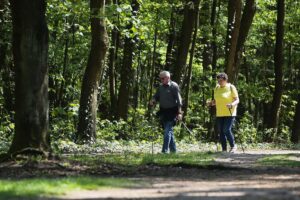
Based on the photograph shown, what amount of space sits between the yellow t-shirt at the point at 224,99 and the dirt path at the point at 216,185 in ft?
12.5

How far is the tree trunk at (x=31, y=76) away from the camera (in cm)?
1113

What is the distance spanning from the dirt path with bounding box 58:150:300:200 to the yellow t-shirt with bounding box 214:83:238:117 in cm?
382

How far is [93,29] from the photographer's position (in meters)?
19.3

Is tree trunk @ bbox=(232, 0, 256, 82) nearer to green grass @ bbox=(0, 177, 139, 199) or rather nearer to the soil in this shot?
the soil

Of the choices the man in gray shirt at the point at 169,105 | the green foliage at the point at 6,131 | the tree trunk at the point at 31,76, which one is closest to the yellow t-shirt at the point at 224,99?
the man in gray shirt at the point at 169,105

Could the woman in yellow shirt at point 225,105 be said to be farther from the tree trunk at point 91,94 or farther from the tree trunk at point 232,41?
the tree trunk at point 232,41

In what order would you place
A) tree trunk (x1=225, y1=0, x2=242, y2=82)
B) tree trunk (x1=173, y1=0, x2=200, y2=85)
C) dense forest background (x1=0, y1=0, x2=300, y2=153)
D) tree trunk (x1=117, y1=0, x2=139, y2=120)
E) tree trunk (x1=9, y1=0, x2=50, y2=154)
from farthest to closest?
tree trunk (x1=117, y1=0, x2=139, y2=120) → tree trunk (x1=173, y1=0, x2=200, y2=85) → tree trunk (x1=225, y1=0, x2=242, y2=82) → dense forest background (x1=0, y1=0, x2=300, y2=153) → tree trunk (x1=9, y1=0, x2=50, y2=154)

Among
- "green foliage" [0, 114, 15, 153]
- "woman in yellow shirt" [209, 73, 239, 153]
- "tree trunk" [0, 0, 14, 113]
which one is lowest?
"green foliage" [0, 114, 15, 153]

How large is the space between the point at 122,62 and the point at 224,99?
13.1m

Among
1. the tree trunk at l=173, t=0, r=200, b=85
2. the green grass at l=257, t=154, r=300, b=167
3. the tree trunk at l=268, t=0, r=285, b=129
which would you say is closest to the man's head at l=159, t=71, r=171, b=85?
the green grass at l=257, t=154, r=300, b=167

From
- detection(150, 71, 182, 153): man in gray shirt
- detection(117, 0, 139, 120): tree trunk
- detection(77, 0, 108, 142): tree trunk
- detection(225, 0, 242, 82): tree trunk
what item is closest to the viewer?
detection(150, 71, 182, 153): man in gray shirt

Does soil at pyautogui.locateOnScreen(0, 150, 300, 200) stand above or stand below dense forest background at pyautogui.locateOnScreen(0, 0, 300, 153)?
below

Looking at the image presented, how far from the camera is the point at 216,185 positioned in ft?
29.6

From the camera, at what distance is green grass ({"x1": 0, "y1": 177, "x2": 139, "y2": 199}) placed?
7.75 meters
